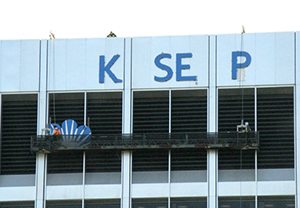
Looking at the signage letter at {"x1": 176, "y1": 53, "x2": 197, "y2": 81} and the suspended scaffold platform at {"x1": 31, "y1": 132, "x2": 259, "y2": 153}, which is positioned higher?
the signage letter at {"x1": 176, "y1": 53, "x2": 197, "y2": 81}

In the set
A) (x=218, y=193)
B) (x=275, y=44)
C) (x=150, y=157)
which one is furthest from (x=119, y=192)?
(x=275, y=44)

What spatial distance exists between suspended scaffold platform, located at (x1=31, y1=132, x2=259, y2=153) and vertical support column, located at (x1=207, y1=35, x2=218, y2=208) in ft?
2.15

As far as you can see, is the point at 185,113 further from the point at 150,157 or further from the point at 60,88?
the point at 60,88

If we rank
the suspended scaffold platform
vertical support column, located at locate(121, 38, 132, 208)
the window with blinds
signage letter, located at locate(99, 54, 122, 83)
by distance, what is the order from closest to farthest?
the suspended scaffold platform < vertical support column, located at locate(121, 38, 132, 208) < the window with blinds < signage letter, located at locate(99, 54, 122, 83)

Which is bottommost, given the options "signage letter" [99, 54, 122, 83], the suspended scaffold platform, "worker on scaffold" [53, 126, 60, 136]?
the suspended scaffold platform

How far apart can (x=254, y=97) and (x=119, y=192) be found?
385 inches

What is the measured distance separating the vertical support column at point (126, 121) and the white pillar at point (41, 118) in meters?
4.82

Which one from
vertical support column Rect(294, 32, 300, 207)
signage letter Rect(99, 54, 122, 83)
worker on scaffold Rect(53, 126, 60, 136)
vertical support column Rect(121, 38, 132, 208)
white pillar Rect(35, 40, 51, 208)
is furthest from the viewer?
signage letter Rect(99, 54, 122, 83)

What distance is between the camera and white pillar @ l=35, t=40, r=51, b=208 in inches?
1869

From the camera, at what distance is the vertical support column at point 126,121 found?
154 feet

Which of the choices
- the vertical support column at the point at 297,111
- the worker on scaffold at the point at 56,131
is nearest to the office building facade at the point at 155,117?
the vertical support column at the point at 297,111

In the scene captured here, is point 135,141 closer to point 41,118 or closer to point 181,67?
point 181,67

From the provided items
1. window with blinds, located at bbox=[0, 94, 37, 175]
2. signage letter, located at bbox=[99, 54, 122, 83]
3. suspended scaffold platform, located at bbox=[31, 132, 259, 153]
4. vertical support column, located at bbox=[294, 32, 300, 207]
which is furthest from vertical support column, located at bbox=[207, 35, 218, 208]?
window with blinds, located at bbox=[0, 94, 37, 175]

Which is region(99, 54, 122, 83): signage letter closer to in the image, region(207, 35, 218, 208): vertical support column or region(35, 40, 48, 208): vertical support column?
region(35, 40, 48, 208): vertical support column
